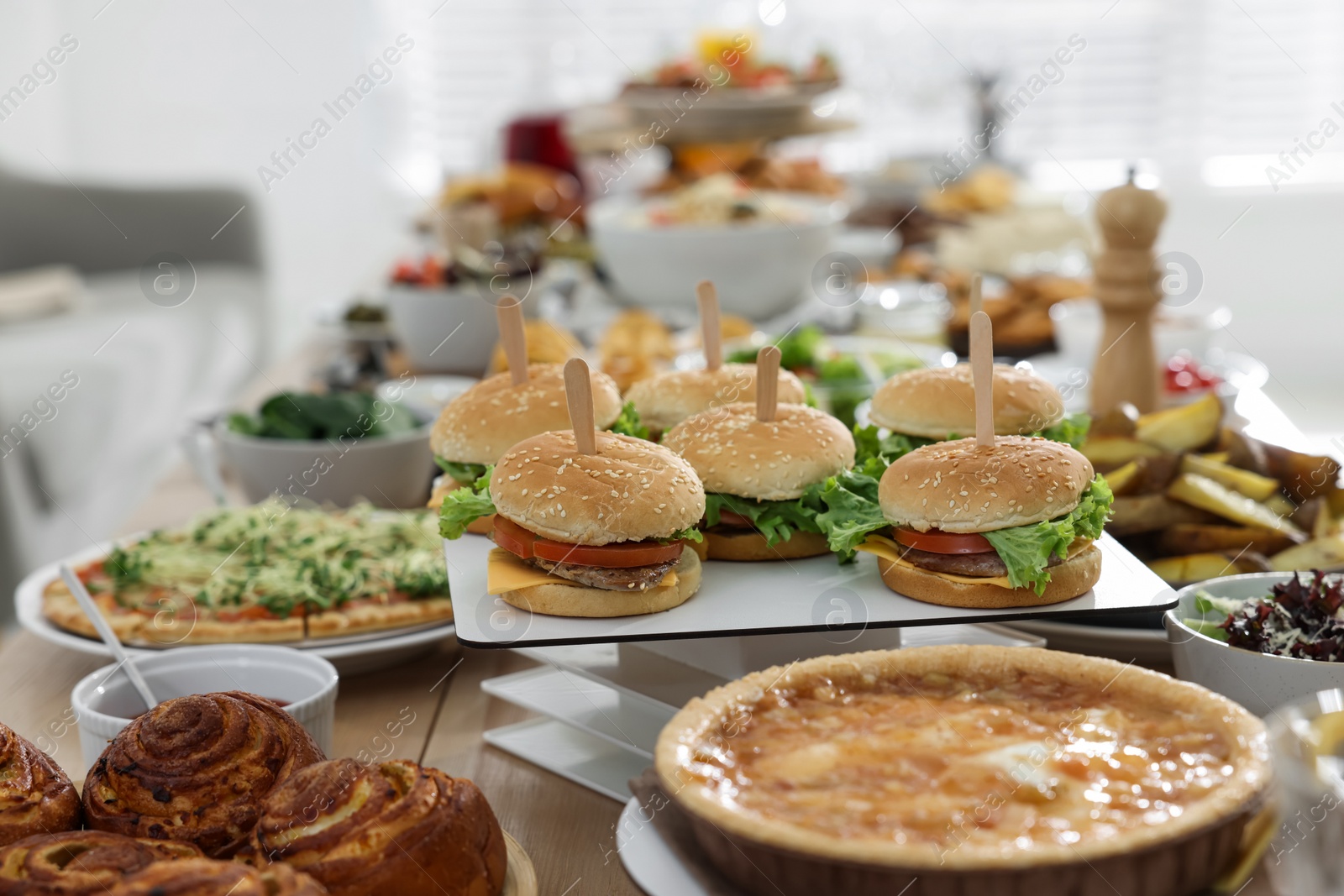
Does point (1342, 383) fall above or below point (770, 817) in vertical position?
below

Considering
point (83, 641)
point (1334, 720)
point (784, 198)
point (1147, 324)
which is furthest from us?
point (784, 198)

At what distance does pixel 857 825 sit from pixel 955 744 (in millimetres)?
161

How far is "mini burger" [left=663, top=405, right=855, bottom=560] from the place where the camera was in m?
1.56

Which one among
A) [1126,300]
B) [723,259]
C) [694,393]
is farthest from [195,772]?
[723,259]

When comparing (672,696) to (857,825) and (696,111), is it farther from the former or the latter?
(696,111)

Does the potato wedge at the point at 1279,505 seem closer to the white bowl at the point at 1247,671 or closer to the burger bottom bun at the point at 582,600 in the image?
the white bowl at the point at 1247,671

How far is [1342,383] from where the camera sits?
8211mm

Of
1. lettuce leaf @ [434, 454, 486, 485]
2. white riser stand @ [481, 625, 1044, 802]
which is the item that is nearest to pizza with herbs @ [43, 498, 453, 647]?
lettuce leaf @ [434, 454, 486, 485]

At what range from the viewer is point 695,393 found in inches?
74.5

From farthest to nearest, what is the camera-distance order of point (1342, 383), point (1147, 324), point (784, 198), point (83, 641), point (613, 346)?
point (1342, 383) < point (784, 198) < point (613, 346) < point (1147, 324) < point (83, 641)

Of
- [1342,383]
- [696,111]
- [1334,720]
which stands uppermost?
[696,111]

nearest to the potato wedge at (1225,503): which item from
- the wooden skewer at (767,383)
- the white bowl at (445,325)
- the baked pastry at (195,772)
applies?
the wooden skewer at (767,383)

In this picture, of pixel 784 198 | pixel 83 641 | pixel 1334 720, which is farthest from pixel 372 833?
pixel 784 198

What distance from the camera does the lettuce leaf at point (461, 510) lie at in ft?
5.20
